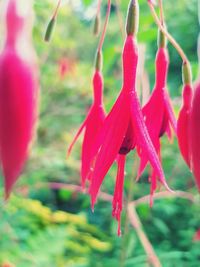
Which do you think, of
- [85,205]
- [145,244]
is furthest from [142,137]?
[85,205]

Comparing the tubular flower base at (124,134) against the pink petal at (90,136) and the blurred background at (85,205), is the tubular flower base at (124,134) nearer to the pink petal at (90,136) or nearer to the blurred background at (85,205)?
the pink petal at (90,136)

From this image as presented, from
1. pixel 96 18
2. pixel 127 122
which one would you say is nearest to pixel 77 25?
pixel 96 18

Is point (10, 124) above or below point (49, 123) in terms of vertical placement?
above

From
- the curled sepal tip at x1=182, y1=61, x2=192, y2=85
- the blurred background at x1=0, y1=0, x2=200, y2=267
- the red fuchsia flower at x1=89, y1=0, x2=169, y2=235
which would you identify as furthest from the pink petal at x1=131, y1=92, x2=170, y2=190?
the blurred background at x1=0, y1=0, x2=200, y2=267

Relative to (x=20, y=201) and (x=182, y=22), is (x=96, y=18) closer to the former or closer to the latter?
(x=20, y=201)

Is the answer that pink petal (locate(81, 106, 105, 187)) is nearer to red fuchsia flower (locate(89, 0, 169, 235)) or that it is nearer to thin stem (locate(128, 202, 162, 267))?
red fuchsia flower (locate(89, 0, 169, 235))

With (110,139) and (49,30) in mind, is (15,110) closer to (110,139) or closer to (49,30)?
(110,139)

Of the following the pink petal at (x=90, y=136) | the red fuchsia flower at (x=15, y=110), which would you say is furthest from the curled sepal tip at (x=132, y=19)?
the red fuchsia flower at (x=15, y=110)
